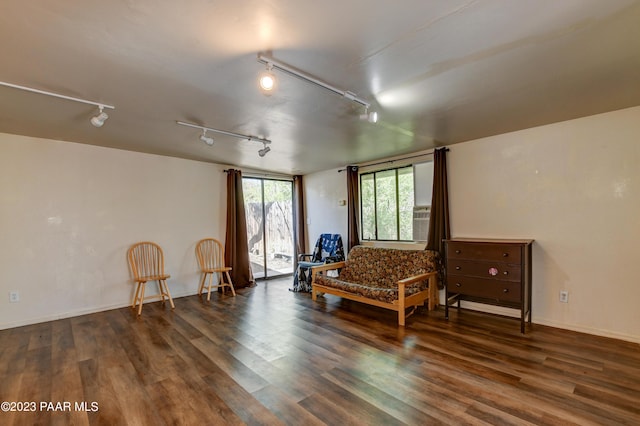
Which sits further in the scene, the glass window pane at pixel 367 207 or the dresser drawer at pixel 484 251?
the glass window pane at pixel 367 207

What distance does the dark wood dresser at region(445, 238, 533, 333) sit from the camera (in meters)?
3.06

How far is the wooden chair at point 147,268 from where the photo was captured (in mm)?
4227

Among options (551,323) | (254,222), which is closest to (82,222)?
(254,222)

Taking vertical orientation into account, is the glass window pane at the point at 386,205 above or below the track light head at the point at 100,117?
below

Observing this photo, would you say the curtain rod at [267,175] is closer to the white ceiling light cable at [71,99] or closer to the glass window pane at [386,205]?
the glass window pane at [386,205]

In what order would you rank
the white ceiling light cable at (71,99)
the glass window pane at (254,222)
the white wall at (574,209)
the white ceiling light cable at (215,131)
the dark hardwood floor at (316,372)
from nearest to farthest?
1. the dark hardwood floor at (316,372)
2. the white ceiling light cable at (71,99)
3. the white wall at (574,209)
4. the white ceiling light cable at (215,131)
5. the glass window pane at (254,222)

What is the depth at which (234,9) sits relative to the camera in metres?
1.47

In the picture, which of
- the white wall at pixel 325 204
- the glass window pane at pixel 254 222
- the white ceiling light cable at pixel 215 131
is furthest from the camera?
the glass window pane at pixel 254 222

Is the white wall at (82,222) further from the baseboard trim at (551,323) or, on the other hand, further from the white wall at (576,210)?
the white wall at (576,210)

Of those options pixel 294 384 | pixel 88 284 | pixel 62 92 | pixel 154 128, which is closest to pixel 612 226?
pixel 294 384

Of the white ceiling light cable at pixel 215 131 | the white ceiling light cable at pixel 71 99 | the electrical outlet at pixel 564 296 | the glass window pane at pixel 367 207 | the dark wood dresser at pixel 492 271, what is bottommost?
the electrical outlet at pixel 564 296

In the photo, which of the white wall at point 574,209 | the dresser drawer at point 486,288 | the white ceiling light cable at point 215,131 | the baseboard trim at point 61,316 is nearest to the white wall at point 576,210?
the white wall at point 574,209

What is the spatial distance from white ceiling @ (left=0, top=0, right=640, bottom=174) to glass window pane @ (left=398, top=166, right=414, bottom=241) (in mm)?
1364

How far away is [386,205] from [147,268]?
4.00 meters
